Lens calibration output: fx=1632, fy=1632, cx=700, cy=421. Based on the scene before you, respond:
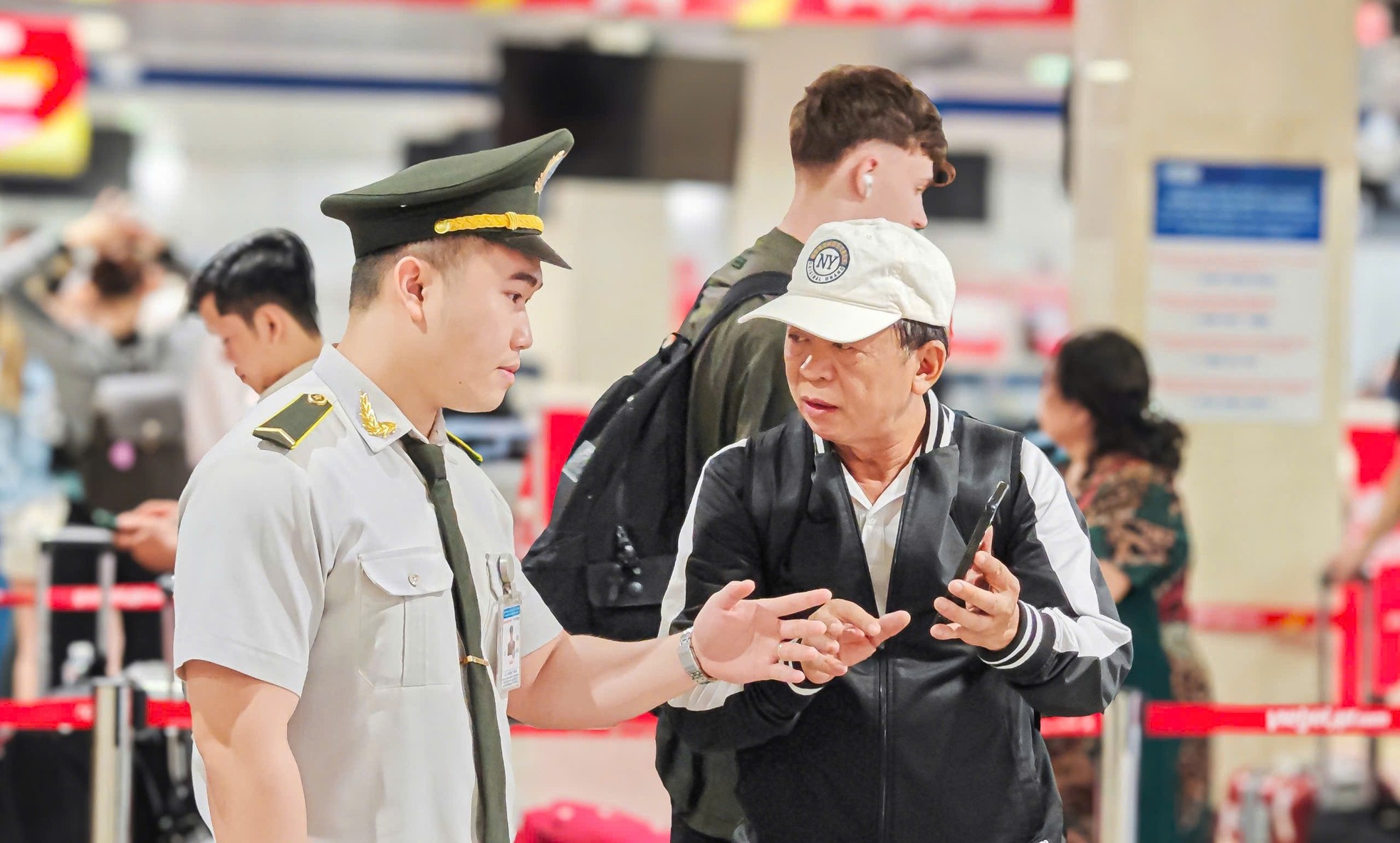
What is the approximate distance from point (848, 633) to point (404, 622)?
1.67 feet

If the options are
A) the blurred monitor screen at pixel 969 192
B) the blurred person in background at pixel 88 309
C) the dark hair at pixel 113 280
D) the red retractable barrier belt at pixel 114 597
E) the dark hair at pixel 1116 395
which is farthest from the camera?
the blurred monitor screen at pixel 969 192

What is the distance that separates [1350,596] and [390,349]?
513 centimetres

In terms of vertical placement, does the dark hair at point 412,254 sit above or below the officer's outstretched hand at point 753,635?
above

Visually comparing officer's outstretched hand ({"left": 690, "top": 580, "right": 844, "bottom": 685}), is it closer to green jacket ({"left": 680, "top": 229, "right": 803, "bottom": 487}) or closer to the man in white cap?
the man in white cap

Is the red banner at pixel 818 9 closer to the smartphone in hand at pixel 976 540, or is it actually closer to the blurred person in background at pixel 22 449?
the blurred person in background at pixel 22 449

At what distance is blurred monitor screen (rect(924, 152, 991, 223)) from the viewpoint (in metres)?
18.3

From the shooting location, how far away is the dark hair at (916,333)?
205 centimetres

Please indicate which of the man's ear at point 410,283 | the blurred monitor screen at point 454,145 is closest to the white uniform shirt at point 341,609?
the man's ear at point 410,283

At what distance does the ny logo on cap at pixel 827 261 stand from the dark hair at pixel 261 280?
1935 millimetres

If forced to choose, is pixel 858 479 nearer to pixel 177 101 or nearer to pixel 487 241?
pixel 487 241

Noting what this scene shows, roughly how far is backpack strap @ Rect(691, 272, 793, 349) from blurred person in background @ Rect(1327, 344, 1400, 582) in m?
4.23

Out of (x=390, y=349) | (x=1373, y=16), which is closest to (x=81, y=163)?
(x=1373, y=16)

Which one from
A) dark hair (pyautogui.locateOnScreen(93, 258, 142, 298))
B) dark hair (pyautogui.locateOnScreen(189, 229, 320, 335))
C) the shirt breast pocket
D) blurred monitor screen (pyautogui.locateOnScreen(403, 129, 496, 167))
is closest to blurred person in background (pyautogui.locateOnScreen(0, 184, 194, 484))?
dark hair (pyautogui.locateOnScreen(93, 258, 142, 298))

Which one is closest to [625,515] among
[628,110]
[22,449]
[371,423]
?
[371,423]
